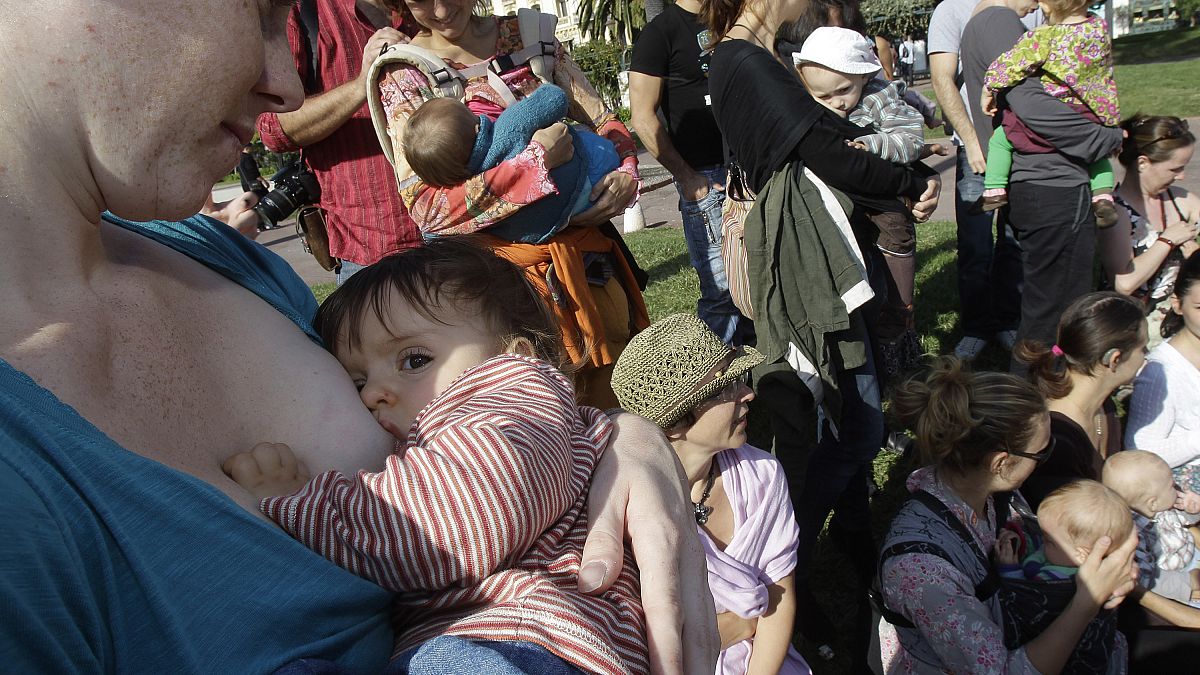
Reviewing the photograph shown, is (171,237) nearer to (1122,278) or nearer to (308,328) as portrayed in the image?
(308,328)

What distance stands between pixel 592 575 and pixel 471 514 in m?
0.21

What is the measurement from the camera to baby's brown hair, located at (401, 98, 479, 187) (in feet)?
9.79

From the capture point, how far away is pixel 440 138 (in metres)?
2.98

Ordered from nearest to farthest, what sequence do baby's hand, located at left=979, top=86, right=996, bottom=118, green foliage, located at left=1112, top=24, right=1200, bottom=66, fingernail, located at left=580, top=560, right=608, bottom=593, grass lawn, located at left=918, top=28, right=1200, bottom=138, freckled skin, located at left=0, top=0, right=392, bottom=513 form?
freckled skin, located at left=0, top=0, right=392, bottom=513 → fingernail, located at left=580, top=560, right=608, bottom=593 → baby's hand, located at left=979, top=86, right=996, bottom=118 → grass lawn, located at left=918, top=28, right=1200, bottom=138 → green foliage, located at left=1112, top=24, right=1200, bottom=66

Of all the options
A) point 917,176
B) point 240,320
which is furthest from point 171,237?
point 917,176

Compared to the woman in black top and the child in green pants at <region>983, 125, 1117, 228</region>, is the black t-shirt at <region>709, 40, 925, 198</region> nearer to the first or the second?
the woman in black top

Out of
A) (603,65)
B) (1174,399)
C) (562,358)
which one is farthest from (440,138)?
(603,65)

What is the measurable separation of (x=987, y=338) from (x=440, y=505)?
617 centimetres

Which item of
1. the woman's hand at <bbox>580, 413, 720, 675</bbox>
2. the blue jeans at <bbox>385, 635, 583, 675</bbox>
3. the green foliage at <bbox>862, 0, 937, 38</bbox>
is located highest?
the blue jeans at <bbox>385, 635, 583, 675</bbox>

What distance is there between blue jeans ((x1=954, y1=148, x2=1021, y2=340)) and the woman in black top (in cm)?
273

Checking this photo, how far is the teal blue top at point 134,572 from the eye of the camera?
0.81 metres

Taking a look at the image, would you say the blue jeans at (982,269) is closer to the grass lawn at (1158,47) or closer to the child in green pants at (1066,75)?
the child in green pants at (1066,75)

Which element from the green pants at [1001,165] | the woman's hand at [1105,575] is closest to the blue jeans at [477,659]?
the woman's hand at [1105,575]

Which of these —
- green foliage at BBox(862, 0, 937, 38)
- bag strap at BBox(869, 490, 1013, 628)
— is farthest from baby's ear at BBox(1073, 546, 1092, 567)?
green foliage at BBox(862, 0, 937, 38)
